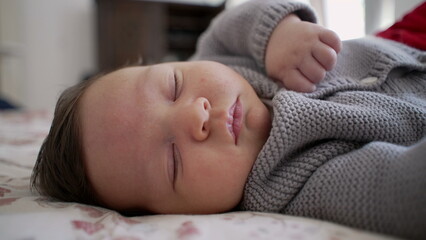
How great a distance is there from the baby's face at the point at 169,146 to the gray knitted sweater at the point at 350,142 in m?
0.05

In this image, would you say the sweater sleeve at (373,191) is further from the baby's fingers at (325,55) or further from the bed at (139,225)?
the baby's fingers at (325,55)

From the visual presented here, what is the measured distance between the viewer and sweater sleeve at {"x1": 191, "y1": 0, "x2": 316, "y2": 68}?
0.79 meters

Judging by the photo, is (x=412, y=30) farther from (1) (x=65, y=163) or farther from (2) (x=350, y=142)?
(1) (x=65, y=163)

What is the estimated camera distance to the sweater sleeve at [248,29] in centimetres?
79

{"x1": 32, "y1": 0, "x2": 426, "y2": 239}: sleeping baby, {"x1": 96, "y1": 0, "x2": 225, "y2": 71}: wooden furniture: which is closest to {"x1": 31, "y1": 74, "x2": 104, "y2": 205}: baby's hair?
{"x1": 32, "y1": 0, "x2": 426, "y2": 239}: sleeping baby

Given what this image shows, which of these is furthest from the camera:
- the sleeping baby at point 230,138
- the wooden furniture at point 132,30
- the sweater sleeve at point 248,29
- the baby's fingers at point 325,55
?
the wooden furniture at point 132,30

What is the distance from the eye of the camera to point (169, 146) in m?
0.59

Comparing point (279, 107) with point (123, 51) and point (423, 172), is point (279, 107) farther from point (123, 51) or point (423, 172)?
point (123, 51)

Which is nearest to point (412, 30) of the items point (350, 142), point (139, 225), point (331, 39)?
point (331, 39)

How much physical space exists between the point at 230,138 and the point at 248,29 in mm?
386

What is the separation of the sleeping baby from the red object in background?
20cm

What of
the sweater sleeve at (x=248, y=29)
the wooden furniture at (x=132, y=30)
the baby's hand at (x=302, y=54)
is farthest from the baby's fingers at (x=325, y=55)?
the wooden furniture at (x=132, y=30)

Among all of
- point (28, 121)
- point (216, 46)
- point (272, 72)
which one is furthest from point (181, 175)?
point (28, 121)

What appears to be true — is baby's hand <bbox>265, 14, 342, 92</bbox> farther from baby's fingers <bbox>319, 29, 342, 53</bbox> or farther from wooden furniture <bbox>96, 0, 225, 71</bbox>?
wooden furniture <bbox>96, 0, 225, 71</bbox>
